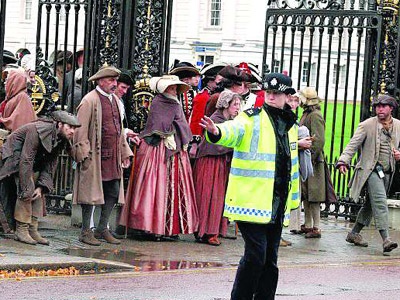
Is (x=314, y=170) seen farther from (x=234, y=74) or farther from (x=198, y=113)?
(x=234, y=74)

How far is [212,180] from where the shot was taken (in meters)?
15.8

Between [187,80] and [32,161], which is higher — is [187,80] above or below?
above

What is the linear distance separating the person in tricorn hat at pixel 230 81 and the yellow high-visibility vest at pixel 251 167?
18.0ft

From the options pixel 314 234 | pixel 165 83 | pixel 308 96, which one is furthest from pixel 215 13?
pixel 165 83

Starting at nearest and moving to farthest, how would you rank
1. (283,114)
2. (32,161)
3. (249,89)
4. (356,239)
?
(283,114) < (32,161) < (356,239) < (249,89)

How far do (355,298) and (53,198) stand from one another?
22.0 ft

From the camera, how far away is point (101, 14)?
16.7m

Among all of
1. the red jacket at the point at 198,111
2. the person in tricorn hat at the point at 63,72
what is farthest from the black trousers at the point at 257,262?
the person in tricorn hat at the point at 63,72

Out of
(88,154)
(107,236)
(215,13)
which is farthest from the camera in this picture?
(215,13)

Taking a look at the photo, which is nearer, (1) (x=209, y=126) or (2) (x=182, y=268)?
(1) (x=209, y=126)

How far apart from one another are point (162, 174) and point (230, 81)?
145 cm

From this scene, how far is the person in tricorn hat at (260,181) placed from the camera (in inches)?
392

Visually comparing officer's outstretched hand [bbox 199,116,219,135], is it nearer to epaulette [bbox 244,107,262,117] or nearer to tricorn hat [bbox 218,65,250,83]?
epaulette [bbox 244,107,262,117]

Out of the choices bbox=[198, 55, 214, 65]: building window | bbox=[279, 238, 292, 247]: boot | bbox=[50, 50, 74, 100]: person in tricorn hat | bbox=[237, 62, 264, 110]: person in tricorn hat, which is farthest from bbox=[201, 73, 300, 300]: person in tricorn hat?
bbox=[198, 55, 214, 65]: building window
